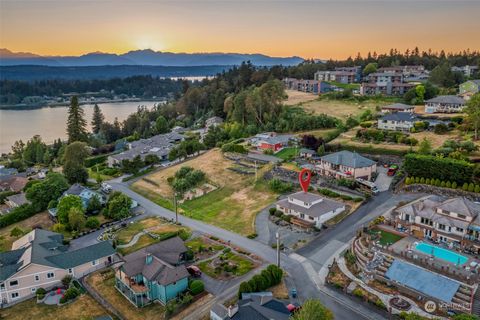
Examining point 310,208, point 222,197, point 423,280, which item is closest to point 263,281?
point 423,280

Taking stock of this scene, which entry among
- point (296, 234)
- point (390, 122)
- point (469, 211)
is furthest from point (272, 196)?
point (390, 122)

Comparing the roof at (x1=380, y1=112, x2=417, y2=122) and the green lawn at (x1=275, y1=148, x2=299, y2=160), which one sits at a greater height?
the roof at (x1=380, y1=112, x2=417, y2=122)

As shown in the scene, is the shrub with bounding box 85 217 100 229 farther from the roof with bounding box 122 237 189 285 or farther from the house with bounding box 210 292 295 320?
the house with bounding box 210 292 295 320

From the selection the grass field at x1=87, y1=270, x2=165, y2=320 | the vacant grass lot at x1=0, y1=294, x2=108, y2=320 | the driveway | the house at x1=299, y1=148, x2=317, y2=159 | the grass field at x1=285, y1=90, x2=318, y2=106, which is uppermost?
the grass field at x1=285, y1=90, x2=318, y2=106

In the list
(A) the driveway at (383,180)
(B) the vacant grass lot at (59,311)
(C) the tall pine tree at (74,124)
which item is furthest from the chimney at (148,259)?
(C) the tall pine tree at (74,124)

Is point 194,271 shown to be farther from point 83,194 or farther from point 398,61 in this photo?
point 398,61

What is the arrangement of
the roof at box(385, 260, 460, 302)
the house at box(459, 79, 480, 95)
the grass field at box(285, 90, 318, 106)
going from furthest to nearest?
the grass field at box(285, 90, 318, 106) → the house at box(459, 79, 480, 95) → the roof at box(385, 260, 460, 302)

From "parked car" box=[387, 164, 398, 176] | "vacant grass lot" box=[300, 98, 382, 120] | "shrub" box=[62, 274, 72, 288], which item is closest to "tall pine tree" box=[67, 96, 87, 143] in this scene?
"vacant grass lot" box=[300, 98, 382, 120]
